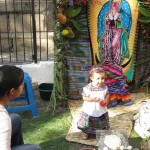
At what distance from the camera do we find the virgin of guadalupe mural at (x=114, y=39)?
4.53 m

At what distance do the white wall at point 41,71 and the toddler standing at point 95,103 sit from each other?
1697 mm

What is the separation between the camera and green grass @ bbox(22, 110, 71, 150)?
12.1 feet

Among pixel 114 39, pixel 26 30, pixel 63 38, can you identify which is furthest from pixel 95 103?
pixel 26 30

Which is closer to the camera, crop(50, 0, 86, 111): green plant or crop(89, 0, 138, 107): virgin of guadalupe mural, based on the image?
crop(50, 0, 86, 111): green plant

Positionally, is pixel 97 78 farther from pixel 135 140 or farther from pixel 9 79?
pixel 9 79

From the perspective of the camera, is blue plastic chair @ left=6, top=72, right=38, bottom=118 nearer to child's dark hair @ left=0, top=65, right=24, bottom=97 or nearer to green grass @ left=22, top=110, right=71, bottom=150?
green grass @ left=22, top=110, right=71, bottom=150

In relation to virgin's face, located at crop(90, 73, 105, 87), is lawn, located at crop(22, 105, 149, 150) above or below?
below

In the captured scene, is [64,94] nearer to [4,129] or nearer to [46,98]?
[46,98]

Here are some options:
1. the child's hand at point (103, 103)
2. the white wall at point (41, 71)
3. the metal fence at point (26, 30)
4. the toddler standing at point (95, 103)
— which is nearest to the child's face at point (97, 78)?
the toddler standing at point (95, 103)

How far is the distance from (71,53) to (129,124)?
1.38 metres

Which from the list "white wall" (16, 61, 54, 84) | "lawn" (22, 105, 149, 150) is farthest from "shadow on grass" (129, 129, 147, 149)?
"white wall" (16, 61, 54, 84)

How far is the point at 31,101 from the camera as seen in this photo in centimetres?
425

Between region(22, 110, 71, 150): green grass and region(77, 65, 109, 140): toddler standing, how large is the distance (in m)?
0.34

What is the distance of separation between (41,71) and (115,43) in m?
1.39
